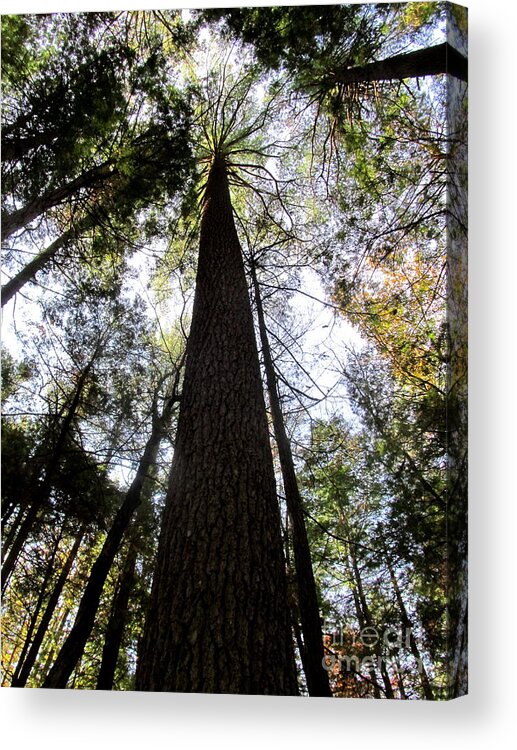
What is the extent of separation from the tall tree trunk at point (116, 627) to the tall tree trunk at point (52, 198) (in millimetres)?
2087

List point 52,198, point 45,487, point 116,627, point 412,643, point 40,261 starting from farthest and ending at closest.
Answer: point 52,198
point 40,261
point 45,487
point 116,627
point 412,643

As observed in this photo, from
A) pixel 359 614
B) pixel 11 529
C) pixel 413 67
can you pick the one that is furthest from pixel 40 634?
pixel 413 67

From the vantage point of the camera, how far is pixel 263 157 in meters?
3.53

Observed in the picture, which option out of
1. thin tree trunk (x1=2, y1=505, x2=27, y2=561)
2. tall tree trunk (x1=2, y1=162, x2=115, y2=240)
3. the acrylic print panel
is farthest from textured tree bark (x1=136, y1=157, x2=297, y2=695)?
tall tree trunk (x1=2, y1=162, x2=115, y2=240)

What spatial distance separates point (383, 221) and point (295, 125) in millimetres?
819

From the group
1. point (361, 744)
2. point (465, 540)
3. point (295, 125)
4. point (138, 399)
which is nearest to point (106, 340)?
point (138, 399)

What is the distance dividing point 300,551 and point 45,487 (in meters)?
1.47

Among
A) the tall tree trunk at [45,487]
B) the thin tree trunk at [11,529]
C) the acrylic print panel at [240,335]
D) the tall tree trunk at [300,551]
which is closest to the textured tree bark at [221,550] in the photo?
the acrylic print panel at [240,335]

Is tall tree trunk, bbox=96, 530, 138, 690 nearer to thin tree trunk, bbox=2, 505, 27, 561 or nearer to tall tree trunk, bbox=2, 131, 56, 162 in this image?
thin tree trunk, bbox=2, 505, 27, 561

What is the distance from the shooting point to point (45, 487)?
3.26 m

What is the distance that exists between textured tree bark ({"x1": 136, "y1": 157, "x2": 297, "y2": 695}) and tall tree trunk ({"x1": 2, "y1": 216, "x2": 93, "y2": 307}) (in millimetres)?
1114

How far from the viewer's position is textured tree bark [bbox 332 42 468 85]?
115 inches

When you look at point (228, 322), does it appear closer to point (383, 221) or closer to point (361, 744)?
point (383, 221)

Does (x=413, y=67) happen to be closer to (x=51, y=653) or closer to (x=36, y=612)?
(x=36, y=612)
